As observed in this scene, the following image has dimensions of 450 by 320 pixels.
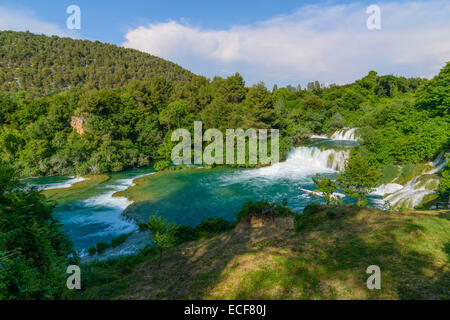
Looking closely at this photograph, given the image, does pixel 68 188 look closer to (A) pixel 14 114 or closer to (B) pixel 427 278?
(A) pixel 14 114

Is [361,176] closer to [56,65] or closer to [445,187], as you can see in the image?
[445,187]

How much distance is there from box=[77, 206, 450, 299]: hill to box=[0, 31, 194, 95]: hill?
269 feet

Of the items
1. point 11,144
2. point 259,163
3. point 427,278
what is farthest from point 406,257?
point 11,144

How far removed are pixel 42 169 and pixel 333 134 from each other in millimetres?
49082

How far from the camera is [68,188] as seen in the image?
76.9 ft

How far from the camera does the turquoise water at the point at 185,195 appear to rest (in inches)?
624

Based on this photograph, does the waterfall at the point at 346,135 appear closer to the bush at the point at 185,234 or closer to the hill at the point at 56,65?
the bush at the point at 185,234

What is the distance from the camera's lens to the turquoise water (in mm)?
15859

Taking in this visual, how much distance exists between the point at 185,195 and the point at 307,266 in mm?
16424

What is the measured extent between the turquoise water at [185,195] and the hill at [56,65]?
64711 mm

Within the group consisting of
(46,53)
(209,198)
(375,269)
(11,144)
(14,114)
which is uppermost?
(46,53)

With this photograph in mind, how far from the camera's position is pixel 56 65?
80750mm

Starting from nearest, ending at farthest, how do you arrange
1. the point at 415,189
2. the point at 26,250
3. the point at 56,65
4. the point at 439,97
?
1. the point at 26,250
2. the point at 415,189
3. the point at 439,97
4. the point at 56,65

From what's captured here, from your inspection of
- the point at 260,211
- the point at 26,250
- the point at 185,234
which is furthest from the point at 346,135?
the point at 26,250
